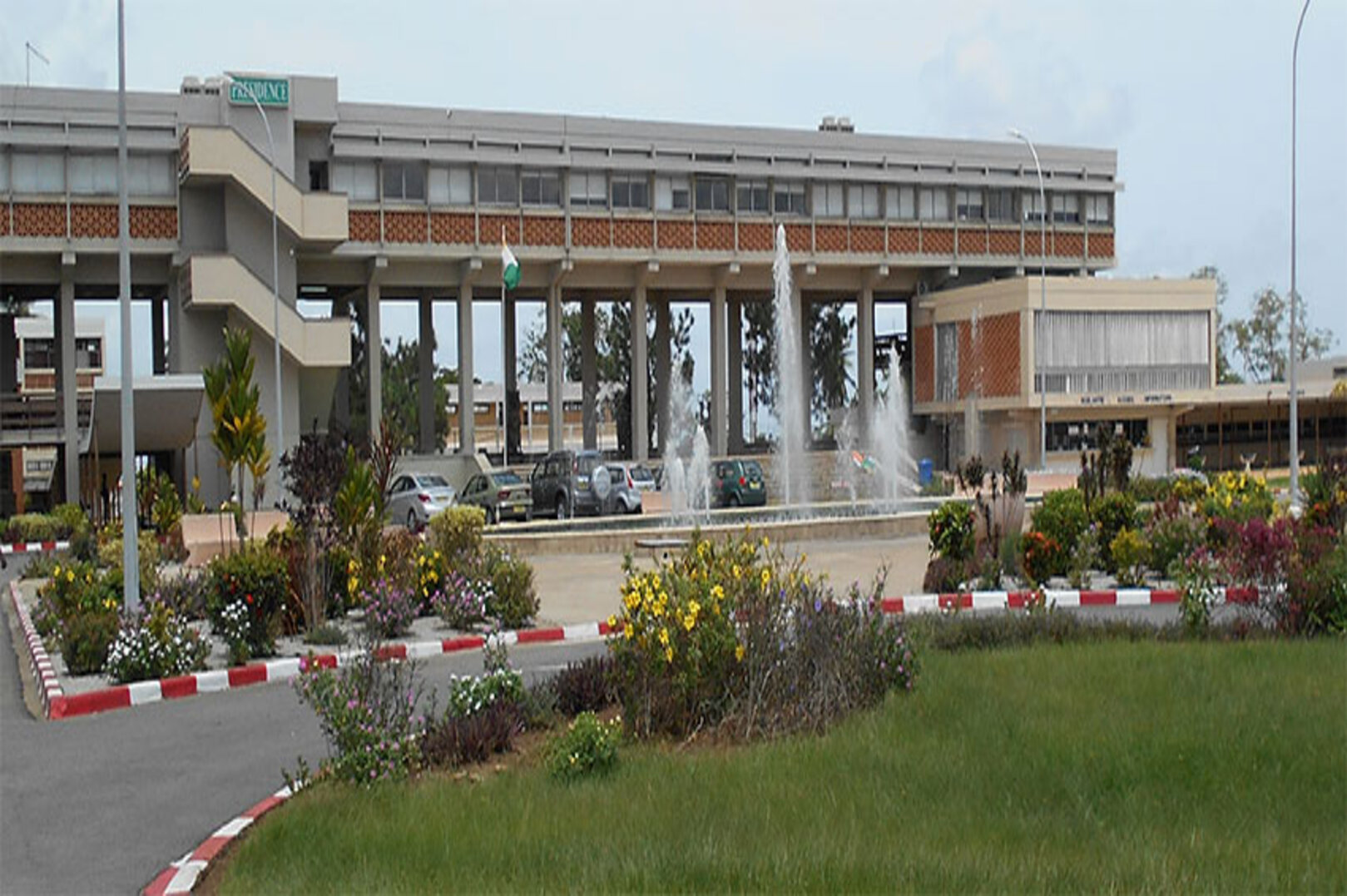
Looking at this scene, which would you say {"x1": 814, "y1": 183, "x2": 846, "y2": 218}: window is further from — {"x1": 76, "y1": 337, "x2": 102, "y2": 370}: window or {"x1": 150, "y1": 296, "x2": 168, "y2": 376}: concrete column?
{"x1": 76, "y1": 337, "x2": 102, "y2": 370}: window

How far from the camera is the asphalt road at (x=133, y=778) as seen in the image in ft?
29.6

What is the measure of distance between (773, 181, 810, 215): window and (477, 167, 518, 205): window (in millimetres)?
10895

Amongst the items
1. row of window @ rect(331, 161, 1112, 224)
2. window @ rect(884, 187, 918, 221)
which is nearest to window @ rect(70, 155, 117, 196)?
row of window @ rect(331, 161, 1112, 224)

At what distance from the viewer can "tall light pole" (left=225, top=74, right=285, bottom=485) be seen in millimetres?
45188

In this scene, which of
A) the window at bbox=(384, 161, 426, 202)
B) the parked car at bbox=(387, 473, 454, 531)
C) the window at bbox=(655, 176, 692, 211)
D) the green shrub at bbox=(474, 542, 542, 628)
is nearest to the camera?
the green shrub at bbox=(474, 542, 542, 628)

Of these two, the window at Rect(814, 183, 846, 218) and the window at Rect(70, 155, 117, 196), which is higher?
the window at Rect(814, 183, 846, 218)

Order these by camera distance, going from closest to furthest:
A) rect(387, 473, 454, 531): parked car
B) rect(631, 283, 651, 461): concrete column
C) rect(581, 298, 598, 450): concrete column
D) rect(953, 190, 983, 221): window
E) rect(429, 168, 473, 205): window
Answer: rect(387, 473, 454, 531): parked car → rect(429, 168, 473, 205): window → rect(631, 283, 651, 461): concrete column → rect(581, 298, 598, 450): concrete column → rect(953, 190, 983, 221): window

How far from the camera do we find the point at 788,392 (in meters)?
45.7

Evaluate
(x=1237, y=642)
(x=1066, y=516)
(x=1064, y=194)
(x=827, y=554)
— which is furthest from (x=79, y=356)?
(x=1237, y=642)

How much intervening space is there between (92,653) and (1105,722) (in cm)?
1140

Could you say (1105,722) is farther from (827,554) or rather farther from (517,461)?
(517,461)

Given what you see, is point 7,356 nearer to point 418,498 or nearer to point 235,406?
point 418,498

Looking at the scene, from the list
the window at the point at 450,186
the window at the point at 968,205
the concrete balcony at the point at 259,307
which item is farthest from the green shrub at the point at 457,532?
the window at the point at 968,205

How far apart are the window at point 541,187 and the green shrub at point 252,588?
1493 inches
